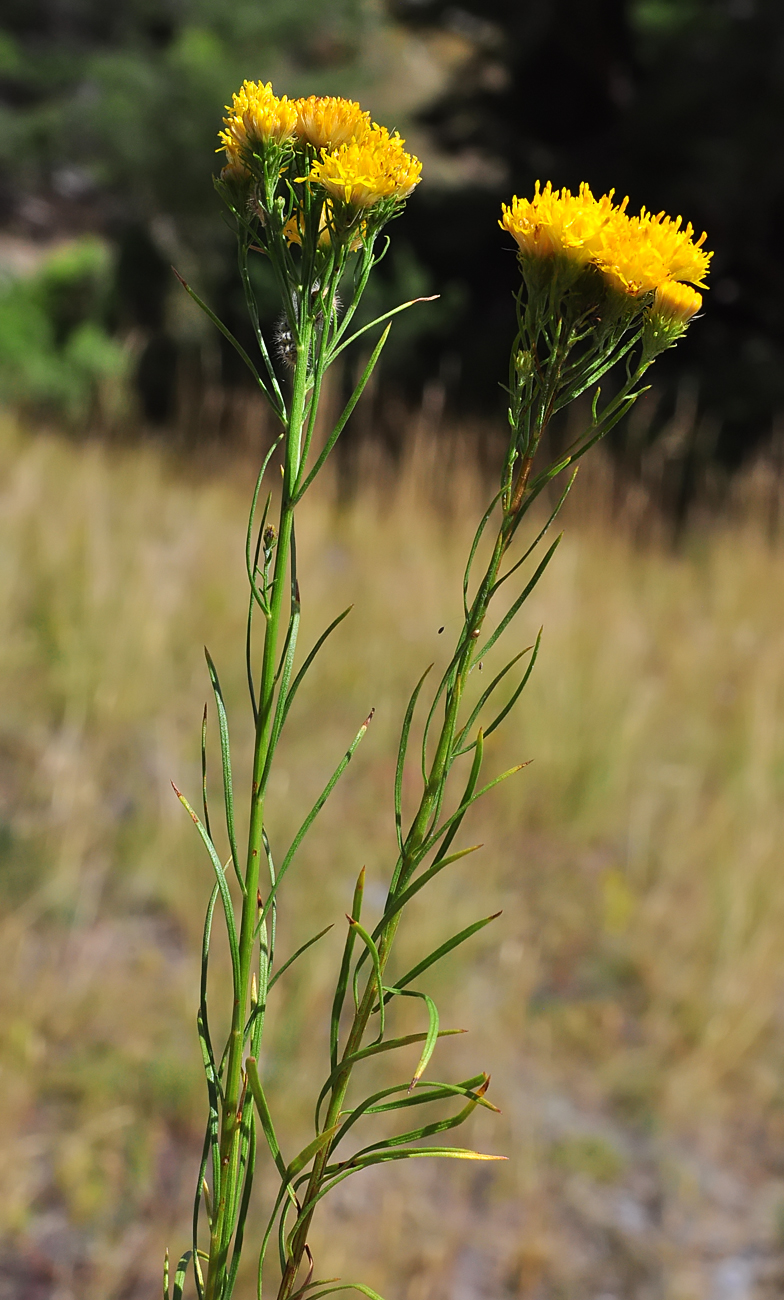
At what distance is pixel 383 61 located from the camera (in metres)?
13.8

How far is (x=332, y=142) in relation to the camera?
0.26 metres

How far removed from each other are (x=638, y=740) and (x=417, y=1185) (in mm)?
1301

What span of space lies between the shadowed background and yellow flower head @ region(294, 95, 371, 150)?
1.48m

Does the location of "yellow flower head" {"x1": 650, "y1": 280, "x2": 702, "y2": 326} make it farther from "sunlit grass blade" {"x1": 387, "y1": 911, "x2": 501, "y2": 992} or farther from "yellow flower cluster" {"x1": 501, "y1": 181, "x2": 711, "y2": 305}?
"sunlit grass blade" {"x1": 387, "y1": 911, "x2": 501, "y2": 992}

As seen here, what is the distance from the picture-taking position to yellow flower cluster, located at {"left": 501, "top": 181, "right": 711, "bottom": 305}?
0.83 ft

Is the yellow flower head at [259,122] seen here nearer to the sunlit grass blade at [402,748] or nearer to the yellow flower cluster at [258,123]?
the yellow flower cluster at [258,123]

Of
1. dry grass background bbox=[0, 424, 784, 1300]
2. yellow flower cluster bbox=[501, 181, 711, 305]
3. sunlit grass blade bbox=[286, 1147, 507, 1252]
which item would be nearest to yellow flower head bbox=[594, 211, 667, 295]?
yellow flower cluster bbox=[501, 181, 711, 305]

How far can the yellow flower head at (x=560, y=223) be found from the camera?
0.84 feet

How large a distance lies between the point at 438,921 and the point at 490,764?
0.59 metres

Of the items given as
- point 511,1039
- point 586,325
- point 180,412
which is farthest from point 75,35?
point 586,325

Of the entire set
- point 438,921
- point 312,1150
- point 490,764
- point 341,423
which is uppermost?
point 490,764

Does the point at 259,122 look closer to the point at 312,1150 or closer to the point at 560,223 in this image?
the point at 560,223

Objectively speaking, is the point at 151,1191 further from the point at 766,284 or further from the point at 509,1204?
the point at 766,284

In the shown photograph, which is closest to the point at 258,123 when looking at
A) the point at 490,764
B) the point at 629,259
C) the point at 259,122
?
the point at 259,122
